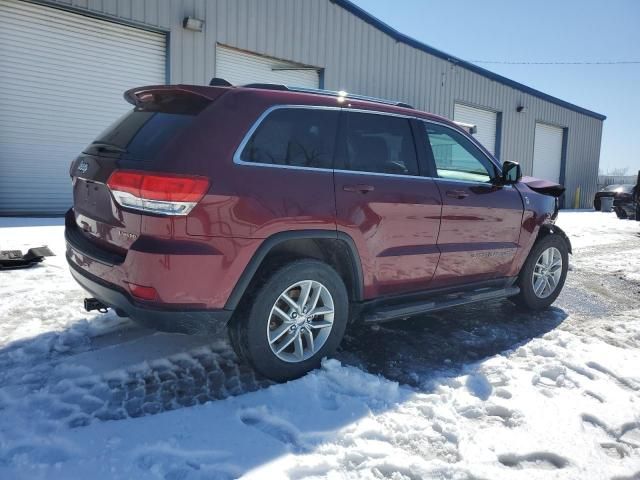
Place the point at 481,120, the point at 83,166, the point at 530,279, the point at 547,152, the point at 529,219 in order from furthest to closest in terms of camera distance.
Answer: the point at 547,152 → the point at 481,120 → the point at 530,279 → the point at 529,219 → the point at 83,166

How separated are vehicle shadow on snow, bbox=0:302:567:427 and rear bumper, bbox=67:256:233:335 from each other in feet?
1.39

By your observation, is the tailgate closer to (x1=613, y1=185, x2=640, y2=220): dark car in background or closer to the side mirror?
the side mirror

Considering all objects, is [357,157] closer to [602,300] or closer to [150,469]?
[150,469]

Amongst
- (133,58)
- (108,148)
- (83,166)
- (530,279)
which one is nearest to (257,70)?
(133,58)

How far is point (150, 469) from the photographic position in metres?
2.18

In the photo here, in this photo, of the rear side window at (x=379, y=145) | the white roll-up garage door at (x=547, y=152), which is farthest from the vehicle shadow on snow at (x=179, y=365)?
the white roll-up garage door at (x=547, y=152)

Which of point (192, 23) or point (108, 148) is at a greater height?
point (192, 23)

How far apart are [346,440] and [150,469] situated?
0.91m

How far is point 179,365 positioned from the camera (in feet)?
10.8

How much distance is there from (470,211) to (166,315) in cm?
253

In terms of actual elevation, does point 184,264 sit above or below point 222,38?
below

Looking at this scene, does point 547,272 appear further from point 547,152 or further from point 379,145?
point 547,152

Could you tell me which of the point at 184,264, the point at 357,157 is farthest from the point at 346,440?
the point at 357,157

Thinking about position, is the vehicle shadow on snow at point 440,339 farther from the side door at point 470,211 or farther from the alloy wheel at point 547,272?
the side door at point 470,211
